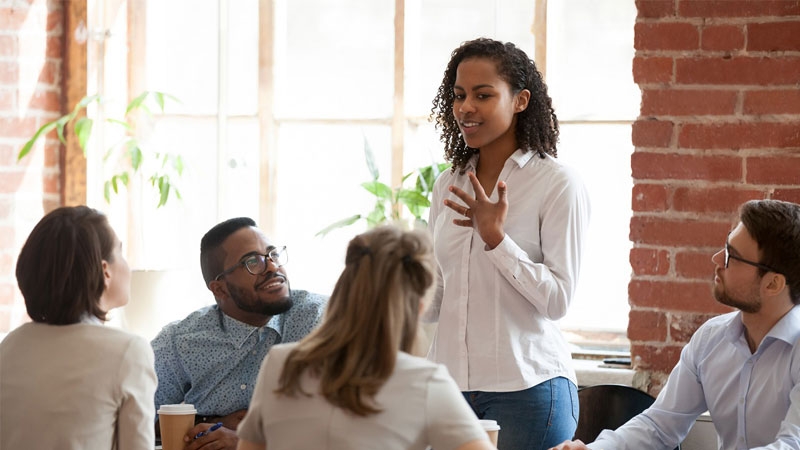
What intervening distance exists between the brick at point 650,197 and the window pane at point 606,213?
14.5 inches

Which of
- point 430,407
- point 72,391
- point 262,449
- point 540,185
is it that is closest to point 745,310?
point 540,185

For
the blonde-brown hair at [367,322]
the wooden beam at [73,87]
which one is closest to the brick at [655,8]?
the blonde-brown hair at [367,322]

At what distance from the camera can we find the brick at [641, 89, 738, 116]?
2.86 m

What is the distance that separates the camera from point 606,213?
3.35m

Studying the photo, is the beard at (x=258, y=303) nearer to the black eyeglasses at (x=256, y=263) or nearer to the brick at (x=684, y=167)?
the black eyeglasses at (x=256, y=263)

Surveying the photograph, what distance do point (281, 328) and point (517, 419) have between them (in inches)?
26.7

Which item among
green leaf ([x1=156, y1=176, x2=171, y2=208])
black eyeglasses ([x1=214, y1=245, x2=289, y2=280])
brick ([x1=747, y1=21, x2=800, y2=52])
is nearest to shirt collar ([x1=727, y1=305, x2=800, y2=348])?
brick ([x1=747, y1=21, x2=800, y2=52])

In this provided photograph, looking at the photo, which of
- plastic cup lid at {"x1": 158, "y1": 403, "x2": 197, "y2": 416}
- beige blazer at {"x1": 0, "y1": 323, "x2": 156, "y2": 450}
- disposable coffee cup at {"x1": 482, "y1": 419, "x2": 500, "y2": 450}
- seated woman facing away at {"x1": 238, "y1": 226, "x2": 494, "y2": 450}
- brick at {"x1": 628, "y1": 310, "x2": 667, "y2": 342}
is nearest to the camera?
seated woman facing away at {"x1": 238, "y1": 226, "x2": 494, "y2": 450}

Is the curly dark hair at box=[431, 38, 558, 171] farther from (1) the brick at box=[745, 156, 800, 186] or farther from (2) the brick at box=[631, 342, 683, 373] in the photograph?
(2) the brick at box=[631, 342, 683, 373]

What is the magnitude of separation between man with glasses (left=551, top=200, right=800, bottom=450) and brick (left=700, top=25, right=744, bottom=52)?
2.50 feet

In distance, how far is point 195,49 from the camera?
151 inches

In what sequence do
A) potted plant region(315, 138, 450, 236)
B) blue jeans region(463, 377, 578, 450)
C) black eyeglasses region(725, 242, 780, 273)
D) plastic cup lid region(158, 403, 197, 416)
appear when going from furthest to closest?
potted plant region(315, 138, 450, 236) < black eyeglasses region(725, 242, 780, 273) < blue jeans region(463, 377, 578, 450) < plastic cup lid region(158, 403, 197, 416)

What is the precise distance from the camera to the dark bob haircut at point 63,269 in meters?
1.89

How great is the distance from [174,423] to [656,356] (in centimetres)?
156
